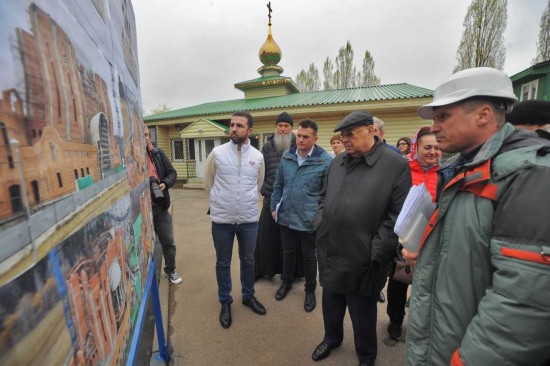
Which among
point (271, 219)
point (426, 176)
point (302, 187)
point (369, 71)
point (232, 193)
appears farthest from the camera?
point (369, 71)

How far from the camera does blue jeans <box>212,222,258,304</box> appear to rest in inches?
105

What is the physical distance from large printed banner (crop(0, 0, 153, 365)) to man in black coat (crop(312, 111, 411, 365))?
1417mm

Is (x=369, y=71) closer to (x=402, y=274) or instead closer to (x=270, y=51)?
(x=270, y=51)

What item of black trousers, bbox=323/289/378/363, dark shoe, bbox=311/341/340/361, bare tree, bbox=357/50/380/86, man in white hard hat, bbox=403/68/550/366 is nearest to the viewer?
man in white hard hat, bbox=403/68/550/366

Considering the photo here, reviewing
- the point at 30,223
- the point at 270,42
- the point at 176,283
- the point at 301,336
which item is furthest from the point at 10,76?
the point at 270,42

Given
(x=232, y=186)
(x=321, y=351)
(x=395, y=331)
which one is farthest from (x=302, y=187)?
(x=395, y=331)

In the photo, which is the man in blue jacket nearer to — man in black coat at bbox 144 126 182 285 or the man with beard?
the man with beard

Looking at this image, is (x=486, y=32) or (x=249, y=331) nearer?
(x=249, y=331)

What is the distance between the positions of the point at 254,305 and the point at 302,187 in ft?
4.73

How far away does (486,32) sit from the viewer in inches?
549

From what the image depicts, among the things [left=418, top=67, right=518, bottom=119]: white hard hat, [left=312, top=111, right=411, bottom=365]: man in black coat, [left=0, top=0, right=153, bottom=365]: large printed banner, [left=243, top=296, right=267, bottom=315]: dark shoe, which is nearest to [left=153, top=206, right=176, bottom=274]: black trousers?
[left=243, top=296, right=267, bottom=315]: dark shoe

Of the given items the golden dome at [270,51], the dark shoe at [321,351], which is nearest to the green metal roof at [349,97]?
the golden dome at [270,51]

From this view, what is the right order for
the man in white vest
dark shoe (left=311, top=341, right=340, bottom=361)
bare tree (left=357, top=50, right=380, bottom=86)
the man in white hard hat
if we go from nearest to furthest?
the man in white hard hat
dark shoe (left=311, top=341, right=340, bottom=361)
the man in white vest
bare tree (left=357, top=50, right=380, bottom=86)

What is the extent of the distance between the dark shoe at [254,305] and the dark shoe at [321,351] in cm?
77
